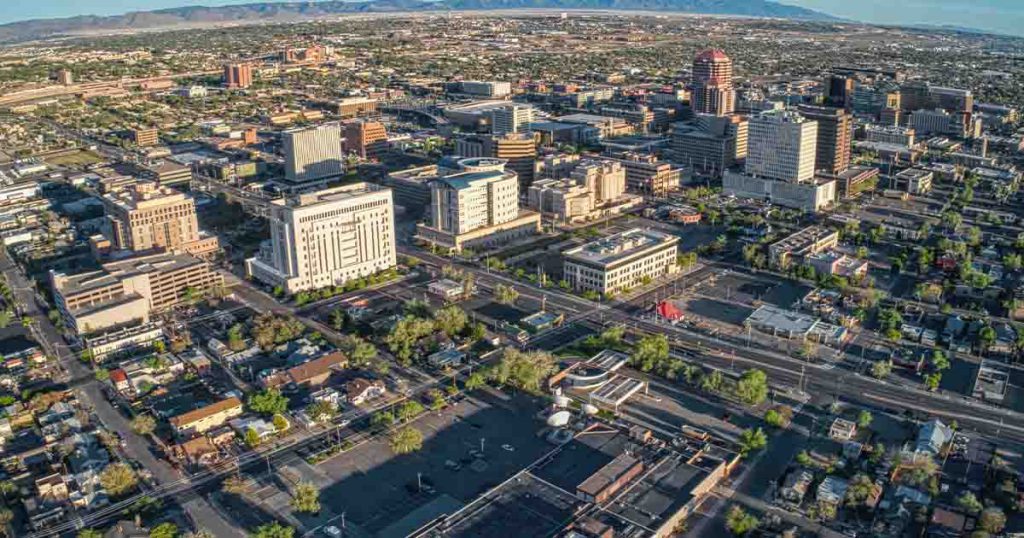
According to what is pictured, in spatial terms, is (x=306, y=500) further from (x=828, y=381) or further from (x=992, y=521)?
(x=828, y=381)

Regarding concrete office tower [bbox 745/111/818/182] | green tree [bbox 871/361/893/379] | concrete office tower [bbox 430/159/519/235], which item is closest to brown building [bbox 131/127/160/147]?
concrete office tower [bbox 430/159/519/235]

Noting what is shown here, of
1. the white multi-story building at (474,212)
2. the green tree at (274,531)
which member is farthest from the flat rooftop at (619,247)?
the green tree at (274,531)

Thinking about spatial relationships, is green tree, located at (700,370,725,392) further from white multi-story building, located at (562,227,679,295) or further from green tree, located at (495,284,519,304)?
green tree, located at (495,284,519,304)

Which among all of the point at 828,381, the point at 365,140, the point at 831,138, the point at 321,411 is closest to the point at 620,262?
the point at 828,381

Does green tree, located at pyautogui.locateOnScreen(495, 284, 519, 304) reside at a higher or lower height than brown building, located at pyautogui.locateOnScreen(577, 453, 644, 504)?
higher

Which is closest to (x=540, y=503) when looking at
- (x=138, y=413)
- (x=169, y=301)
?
(x=138, y=413)

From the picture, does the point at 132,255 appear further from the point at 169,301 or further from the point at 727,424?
the point at 727,424

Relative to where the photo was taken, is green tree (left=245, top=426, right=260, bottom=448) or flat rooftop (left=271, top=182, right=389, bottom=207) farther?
flat rooftop (left=271, top=182, right=389, bottom=207)

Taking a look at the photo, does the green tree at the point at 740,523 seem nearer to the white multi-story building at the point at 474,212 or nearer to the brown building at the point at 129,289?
the white multi-story building at the point at 474,212
